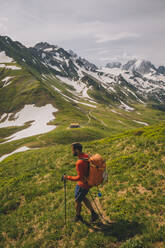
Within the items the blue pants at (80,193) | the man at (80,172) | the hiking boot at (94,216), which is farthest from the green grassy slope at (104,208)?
the blue pants at (80,193)

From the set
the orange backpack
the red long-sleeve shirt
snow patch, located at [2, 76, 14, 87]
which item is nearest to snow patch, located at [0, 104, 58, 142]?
snow patch, located at [2, 76, 14, 87]

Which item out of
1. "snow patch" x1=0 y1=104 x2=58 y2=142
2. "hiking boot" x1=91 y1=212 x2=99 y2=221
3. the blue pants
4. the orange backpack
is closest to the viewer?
the orange backpack

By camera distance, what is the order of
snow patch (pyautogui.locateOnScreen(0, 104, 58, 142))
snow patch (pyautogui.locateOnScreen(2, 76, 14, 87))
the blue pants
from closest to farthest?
the blue pants < snow patch (pyautogui.locateOnScreen(0, 104, 58, 142)) < snow patch (pyautogui.locateOnScreen(2, 76, 14, 87))

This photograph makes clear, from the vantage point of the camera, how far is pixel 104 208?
1127cm

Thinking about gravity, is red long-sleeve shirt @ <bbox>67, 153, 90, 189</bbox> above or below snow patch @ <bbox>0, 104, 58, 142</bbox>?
above

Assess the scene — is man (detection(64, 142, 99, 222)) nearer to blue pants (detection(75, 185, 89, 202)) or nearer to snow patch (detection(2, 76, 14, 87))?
blue pants (detection(75, 185, 89, 202))

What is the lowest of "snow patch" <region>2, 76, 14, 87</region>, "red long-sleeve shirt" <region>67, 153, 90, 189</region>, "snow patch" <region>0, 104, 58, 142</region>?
"snow patch" <region>0, 104, 58, 142</region>

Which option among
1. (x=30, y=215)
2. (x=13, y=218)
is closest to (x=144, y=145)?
(x=30, y=215)

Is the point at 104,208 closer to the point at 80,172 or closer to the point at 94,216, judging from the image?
the point at 94,216

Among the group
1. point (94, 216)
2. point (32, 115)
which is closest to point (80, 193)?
point (94, 216)

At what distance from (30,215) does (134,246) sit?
8289 millimetres

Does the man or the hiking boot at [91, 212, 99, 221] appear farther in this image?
the hiking boot at [91, 212, 99, 221]

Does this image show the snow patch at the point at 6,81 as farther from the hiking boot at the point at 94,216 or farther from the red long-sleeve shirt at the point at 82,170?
the hiking boot at the point at 94,216

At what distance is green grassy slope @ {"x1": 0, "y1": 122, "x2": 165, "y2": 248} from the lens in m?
8.84
